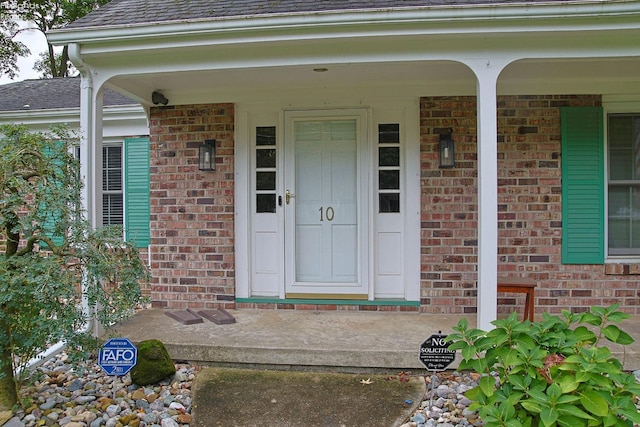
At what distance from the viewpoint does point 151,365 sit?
3.06m

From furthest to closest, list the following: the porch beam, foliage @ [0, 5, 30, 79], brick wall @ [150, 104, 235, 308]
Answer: foliage @ [0, 5, 30, 79], brick wall @ [150, 104, 235, 308], the porch beam

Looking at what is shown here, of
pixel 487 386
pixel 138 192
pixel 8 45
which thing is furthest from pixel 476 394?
pixel 8 45

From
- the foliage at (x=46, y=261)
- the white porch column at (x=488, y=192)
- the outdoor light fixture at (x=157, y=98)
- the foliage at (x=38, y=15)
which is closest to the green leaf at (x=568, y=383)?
the white porch column at (x=488, y=192)

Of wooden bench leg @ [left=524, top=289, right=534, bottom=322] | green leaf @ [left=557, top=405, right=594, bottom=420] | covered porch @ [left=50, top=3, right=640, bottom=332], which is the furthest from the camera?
wooden bench leg @ [left=524, top=289, right=534, bottom=322]

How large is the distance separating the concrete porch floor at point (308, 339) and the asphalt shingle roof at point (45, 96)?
354 cm

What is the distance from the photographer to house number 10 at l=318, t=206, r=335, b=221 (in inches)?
177

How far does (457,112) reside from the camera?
4.29 m

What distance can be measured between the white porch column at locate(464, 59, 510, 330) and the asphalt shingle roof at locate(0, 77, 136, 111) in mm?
4547

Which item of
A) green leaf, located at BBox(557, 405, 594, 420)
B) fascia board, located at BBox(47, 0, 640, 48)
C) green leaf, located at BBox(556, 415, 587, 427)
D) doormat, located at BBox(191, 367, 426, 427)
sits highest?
fascia board, located at BBox(47, 0, 640, 48)

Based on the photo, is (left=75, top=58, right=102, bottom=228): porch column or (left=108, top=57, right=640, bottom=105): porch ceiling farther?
(left=108, top=57, right=640, bottom=105): porch ceiling

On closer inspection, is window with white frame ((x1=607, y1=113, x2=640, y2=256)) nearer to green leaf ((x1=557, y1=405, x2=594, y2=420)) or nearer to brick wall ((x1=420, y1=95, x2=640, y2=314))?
brick wall ((x1=420, y1=95, x2=640, y2=314))

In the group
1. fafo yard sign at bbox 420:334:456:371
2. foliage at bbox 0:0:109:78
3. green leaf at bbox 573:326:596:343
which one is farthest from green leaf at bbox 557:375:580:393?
foliage at bbox 0:0:109:78

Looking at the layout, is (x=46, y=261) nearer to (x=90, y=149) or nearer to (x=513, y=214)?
(x=90, y=149)

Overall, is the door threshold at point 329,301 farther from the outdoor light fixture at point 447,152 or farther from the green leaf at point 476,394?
the green leaf at point 476,394
